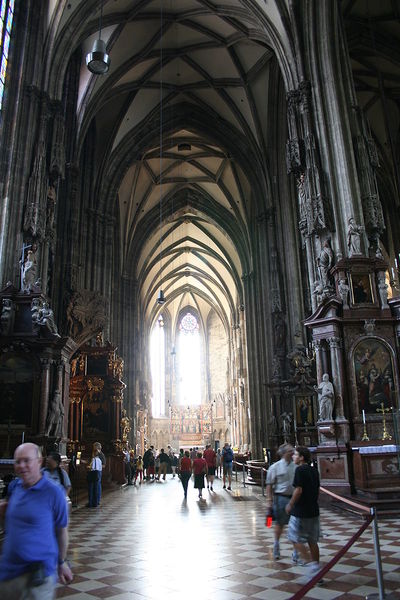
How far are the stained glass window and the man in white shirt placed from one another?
13.0 meters

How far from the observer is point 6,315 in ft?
41.2

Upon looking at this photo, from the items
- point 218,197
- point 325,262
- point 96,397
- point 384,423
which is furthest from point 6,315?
point 218,197

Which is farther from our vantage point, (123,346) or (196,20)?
(123,346)

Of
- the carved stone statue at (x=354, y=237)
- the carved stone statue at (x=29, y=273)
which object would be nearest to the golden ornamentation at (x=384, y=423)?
the carved stone statue at (x=354, y=237)

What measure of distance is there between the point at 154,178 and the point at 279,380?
16.7 meters

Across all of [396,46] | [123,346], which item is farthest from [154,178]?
[396,46]

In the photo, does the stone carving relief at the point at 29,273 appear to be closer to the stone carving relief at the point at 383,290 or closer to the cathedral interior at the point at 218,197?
the cathedral interior at the point at 218,197

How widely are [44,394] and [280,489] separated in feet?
25.8

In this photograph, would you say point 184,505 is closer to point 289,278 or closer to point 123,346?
point 289,278

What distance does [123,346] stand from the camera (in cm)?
3130

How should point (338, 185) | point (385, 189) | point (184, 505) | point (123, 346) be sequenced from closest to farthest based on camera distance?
1. point (184, 505)
2. point (338, 185)
3. point (385, 189)
4. point (123, 346)

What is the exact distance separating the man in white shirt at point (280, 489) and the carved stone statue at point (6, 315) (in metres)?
8.43

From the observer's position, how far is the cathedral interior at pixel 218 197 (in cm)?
1273

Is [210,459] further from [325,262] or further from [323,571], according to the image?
[323,571]
